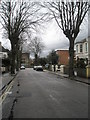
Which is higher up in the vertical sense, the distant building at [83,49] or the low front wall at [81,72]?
the distant building at [83,49]

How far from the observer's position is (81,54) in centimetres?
6094

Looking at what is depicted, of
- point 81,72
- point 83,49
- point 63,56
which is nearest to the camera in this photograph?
point 81,72

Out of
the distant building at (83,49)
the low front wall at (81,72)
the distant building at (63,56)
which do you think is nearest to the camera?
the low front wall at (81,72)

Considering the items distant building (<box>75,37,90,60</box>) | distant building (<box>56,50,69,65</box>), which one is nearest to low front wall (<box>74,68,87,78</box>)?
distant building (<box>75,37,90,60</box>)

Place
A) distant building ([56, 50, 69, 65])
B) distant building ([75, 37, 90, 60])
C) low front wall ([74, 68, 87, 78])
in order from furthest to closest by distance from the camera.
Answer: distant building ([56, 50, 69, 65])
distant building ([75, 37, 90, 60])
low front wall ([74, 68, 87, 78])

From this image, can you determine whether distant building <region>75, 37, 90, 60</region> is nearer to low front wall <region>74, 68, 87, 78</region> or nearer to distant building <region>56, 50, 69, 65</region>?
low front wall <region>74, 68, 87, 78</region>

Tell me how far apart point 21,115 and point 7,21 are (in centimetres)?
3548

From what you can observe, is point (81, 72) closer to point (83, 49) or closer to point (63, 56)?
point (83, 49)

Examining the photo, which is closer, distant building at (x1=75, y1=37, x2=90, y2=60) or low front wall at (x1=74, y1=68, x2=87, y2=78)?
low front wall at (x1=74, y1=68, x2=87, y2=78)

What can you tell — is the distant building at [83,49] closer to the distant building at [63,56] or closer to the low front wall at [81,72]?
the low front wall at [81,72]

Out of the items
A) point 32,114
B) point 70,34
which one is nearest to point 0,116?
point 32,114

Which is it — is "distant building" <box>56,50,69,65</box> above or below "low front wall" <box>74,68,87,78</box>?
above

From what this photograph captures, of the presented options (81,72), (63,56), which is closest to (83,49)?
(81,72)

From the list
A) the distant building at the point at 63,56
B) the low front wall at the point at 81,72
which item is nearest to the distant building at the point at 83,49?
the low front wall at the point at 81,72
